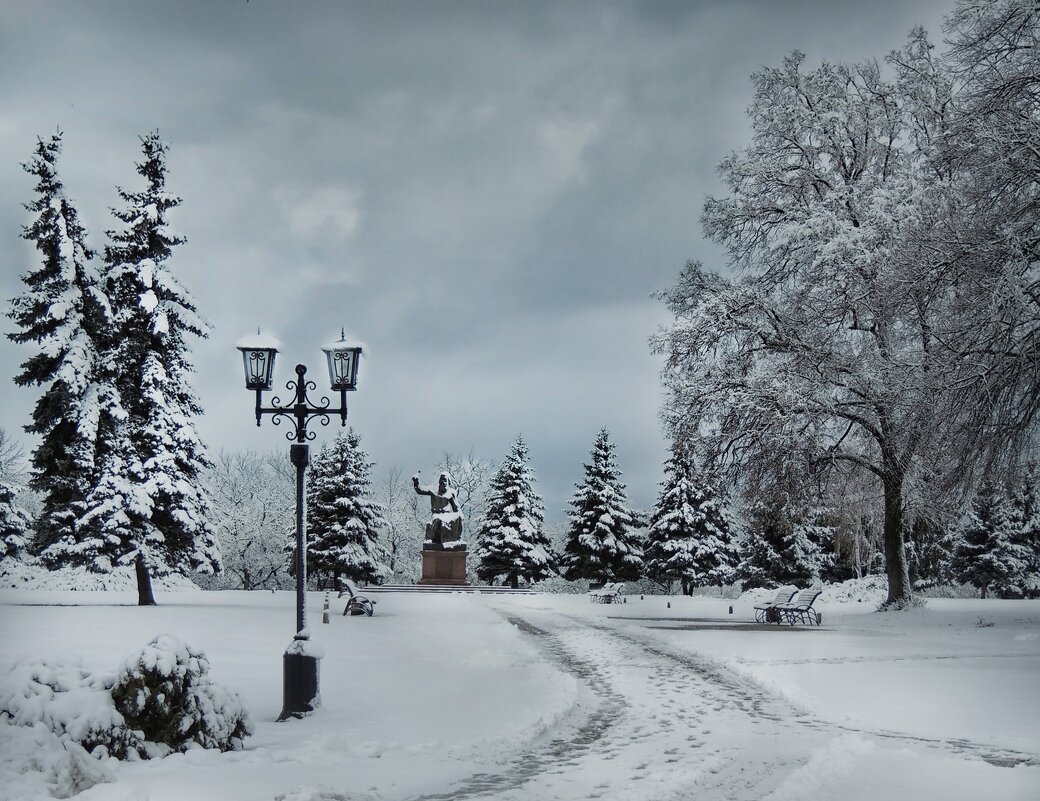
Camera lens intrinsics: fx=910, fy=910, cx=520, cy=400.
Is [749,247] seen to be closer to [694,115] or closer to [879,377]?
[879,377]

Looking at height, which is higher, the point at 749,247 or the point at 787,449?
the point at 749,247

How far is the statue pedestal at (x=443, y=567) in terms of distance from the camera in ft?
143

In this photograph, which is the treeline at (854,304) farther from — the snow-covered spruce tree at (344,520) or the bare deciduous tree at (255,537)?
the bare deciduous tree at (255,537)

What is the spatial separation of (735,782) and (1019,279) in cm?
977

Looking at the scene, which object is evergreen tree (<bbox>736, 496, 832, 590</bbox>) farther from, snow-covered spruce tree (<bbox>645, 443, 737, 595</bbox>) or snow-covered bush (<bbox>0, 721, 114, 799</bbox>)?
snow-covered bush (<bbox>0, 721, 114, 799</bbox>)

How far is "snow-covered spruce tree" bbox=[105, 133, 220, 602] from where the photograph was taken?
25.5 metres

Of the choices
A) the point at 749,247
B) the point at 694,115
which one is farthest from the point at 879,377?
the point at 694,115

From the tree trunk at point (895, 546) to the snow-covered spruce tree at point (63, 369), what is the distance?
20560mm

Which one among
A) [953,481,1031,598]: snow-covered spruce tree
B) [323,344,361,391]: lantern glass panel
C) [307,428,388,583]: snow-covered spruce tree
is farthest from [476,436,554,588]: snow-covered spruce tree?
[323,344,361,391]: lantern glass panel

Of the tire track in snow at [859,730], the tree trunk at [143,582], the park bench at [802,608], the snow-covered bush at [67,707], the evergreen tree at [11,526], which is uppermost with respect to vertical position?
the evergreen tree at [11,526]

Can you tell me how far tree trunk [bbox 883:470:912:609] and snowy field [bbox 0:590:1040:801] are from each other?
3.23 metres

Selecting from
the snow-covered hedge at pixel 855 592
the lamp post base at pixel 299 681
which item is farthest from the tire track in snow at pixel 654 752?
the snow-covered hedge at pixel 855 592

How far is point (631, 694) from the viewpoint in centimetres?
1084

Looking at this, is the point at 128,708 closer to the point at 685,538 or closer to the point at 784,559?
the point at 784,559
